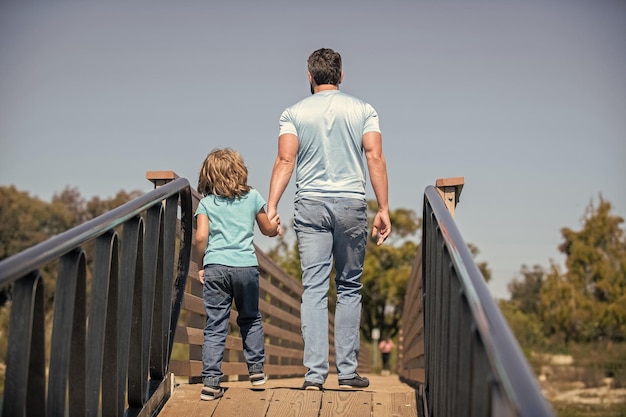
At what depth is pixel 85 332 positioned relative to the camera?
359 cm

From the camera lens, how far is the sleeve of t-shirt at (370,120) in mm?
5562

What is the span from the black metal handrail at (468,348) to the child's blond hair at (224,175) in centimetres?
109

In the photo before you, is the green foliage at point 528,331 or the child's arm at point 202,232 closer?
the child's arm at point 202,232

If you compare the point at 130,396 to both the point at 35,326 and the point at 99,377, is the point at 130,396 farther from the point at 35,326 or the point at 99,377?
the point at 35,326

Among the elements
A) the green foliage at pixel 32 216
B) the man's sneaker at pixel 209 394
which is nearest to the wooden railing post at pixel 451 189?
the man's sneaker at pixel 209 394

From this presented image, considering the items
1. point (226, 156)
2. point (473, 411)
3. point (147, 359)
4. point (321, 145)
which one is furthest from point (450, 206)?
point (473, 411)

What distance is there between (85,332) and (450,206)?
2.91 metres

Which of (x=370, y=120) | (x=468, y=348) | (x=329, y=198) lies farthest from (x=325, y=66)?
(x=468, y=348)

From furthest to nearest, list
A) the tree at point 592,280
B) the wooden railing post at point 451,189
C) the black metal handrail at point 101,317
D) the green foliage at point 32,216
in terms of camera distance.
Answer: the green foliage at point 32,216 < the tree at point 592,280 < the wooden railing post at point 451,189 < the black metal handrail at point 101,317

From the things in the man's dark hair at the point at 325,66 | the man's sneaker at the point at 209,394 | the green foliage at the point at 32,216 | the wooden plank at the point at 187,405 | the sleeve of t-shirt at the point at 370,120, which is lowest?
the wooden plank at the point at 187,405

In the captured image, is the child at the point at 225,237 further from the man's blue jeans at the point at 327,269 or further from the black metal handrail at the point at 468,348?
the black metal handrail at the point at 468,348

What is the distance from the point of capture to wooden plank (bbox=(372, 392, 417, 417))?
4875 mm

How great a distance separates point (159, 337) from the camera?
5.12m

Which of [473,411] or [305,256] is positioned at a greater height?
[305,256]
